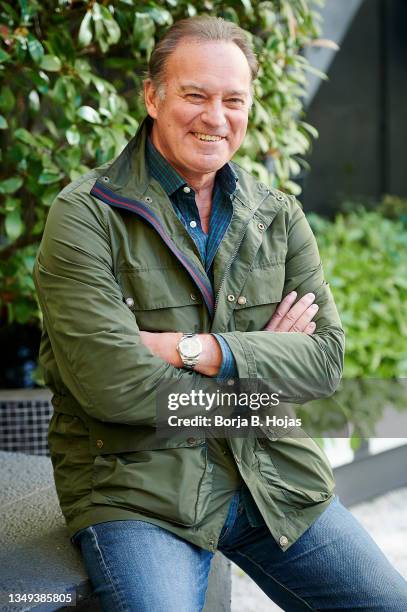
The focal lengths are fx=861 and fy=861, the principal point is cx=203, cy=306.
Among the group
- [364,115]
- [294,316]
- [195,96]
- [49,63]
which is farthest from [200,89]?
[364,115]

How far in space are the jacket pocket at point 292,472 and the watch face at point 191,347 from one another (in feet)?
0.97

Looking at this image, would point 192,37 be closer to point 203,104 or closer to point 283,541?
point 203,104

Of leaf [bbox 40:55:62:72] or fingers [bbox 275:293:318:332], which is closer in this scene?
fingers [bbox 275:293:318:332]

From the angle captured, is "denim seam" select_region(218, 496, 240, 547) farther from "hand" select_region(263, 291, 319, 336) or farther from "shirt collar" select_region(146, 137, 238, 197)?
"shirt collar" select_region(146, 137, 238, 197)

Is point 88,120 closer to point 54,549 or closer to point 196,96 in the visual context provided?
point 196,96

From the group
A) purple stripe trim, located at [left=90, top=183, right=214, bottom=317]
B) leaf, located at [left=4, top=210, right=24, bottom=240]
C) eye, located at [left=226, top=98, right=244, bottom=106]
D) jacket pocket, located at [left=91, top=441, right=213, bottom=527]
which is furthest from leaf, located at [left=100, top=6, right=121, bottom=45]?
jacket pocket, located at [left=91, top=441, right=213, bottom=527]

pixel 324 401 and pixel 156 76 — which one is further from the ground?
pixel 156 76

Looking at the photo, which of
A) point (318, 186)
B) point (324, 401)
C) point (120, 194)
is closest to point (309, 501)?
point (120, 194)

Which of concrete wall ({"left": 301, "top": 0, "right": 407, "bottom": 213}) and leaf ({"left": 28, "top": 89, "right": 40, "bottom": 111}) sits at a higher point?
leaf ({"left": 28, "top": 89, "right": 40, "bottom": 111})

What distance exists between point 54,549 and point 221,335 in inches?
28.2

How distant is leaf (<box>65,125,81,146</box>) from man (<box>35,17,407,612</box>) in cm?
74

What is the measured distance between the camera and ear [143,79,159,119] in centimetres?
230

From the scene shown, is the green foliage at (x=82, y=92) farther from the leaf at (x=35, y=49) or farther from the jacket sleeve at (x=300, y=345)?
the jacket sleeve at (x=300, y=345)

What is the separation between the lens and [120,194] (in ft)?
7.11
